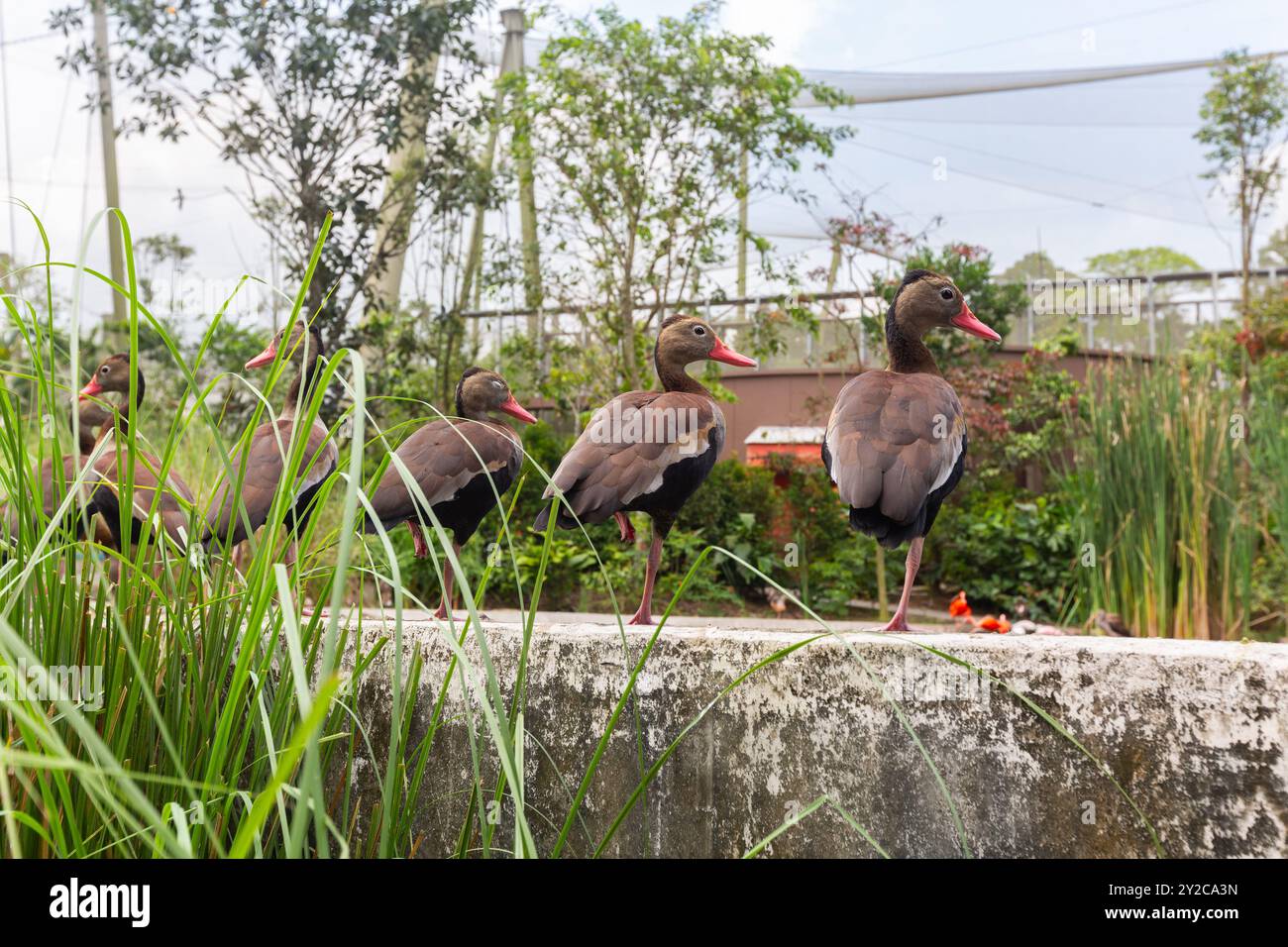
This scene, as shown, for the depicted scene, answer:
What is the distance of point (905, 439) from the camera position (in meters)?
2.12

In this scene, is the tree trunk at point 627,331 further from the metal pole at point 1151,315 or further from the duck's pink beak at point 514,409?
the metal pole at point 1151,315

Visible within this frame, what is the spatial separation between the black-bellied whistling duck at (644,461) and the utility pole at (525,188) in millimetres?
5530

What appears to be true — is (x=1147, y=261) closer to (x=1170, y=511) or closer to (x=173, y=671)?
(x=1170, y=511)

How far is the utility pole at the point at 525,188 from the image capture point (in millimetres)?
7469

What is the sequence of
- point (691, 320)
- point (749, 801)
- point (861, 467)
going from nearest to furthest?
point (749, 801) → point (861, 467) → point (691, 320)

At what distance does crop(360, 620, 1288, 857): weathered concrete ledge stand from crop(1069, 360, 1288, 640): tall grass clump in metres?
2.66

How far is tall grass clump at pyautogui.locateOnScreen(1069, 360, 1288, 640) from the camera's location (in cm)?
425

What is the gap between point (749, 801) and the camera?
189 cm

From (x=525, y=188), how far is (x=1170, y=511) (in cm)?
564

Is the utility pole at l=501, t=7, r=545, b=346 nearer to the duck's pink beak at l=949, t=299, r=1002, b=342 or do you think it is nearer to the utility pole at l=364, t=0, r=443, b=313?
the utility pole at l=364, t=0, r=443, b=313

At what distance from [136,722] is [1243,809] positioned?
1.76m

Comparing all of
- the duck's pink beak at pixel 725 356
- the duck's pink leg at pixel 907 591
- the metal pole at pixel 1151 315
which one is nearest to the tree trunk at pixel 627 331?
the duck's pink beak at pixel 725 356
